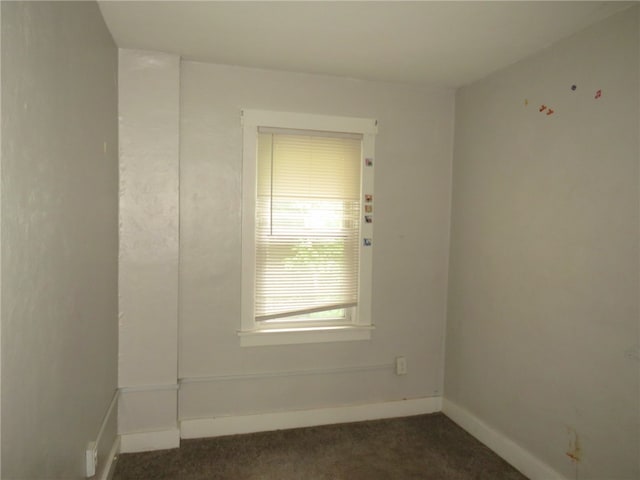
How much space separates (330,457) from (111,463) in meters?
1.28

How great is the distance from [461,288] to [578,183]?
115 centimetres

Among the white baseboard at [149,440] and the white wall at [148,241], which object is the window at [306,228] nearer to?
the white wall at [148,241]

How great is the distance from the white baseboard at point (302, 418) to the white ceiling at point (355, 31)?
7.92ft

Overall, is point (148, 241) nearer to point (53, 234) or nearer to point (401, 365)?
point (53, 234)

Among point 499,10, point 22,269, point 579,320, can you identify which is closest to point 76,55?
point 22,269

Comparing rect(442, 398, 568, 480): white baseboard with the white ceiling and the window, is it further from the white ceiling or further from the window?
the white ceiling

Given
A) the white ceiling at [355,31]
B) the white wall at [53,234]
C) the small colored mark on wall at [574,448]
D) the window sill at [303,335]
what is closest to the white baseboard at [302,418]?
the window sill at [303,335]

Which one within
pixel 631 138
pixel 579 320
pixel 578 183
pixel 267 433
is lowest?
pixel 267 433

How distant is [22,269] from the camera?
1.15 metres

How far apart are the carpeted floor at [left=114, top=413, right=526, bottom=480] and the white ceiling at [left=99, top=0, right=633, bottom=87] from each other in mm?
2512

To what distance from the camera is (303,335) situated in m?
2.86

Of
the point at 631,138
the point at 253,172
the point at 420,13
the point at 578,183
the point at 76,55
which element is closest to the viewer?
the point at 76,55

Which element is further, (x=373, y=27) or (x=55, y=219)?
(x=373, y=27)

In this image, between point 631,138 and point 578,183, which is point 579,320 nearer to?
point 578,183
